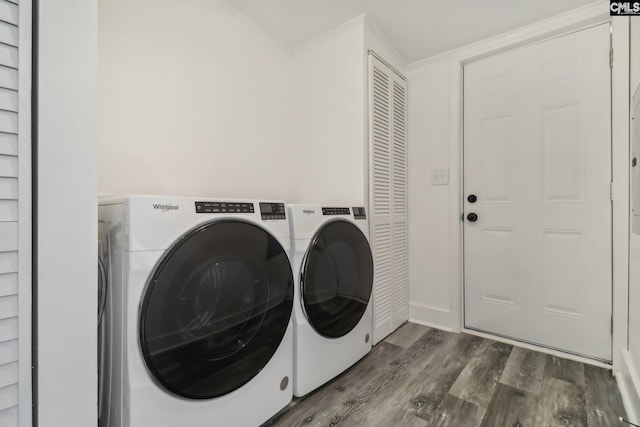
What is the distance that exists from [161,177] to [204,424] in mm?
1090

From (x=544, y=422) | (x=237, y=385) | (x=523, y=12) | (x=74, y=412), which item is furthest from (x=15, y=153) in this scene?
(x=523, y=12)

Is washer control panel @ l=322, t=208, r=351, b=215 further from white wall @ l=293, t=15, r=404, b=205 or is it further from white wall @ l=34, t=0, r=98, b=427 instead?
white wall @ l=34, t=0, r=98, b=427

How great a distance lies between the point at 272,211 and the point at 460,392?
127 cm

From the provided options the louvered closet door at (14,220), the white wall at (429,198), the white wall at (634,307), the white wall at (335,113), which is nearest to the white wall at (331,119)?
the white wall at (335,113)

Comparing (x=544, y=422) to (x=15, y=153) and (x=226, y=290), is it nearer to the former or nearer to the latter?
(x=226, y=290)

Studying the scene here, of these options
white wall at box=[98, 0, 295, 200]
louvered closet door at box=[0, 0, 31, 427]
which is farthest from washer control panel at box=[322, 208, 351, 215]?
louvered closet door at box=[0, 0, 31, 427]

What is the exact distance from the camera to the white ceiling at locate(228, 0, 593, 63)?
162 centimetres

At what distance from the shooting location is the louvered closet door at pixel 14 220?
591mm

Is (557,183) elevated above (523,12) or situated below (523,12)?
below

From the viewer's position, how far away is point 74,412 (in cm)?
68

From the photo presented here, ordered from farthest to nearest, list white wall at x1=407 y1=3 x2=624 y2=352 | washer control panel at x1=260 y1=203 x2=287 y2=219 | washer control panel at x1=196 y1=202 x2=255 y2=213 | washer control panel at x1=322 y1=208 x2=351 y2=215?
white wall at x1=407 y1=3 x2=624 y2=352, washer control panel at x1=322 y1=208 x2=351 y2=215, washer control panel at x1=260 y1=203 x2=287 y2=219, washer control panel at x1=196 y1=202 x2=255 y2=213

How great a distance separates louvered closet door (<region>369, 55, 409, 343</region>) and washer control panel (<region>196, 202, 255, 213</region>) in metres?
0.98

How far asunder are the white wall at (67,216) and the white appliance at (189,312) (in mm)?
93

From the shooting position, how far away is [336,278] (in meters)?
1.41
